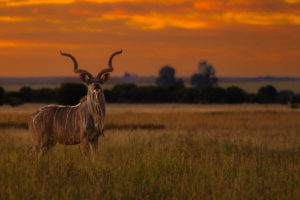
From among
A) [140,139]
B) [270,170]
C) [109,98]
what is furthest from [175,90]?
[270,170]

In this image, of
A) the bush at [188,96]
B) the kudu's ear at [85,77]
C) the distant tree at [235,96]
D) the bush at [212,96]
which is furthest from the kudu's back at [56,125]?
the distant tree at [235,96]

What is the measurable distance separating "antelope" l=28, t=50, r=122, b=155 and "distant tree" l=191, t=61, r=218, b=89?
142m

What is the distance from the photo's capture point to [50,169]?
948 centimetres

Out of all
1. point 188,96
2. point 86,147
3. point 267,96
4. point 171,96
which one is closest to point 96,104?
point 86,147

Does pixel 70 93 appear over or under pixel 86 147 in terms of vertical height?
over

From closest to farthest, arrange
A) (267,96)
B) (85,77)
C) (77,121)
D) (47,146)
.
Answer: (85,77), (77,121), (47,146), (267,96)

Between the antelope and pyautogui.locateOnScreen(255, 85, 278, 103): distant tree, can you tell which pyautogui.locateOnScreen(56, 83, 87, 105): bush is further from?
the antelope

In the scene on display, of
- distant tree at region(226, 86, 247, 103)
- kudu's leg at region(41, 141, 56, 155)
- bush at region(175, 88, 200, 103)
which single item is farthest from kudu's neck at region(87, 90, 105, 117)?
distant tree at region(226, 86, 247, 103)

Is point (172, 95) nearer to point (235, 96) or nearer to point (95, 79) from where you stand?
point (235, 96)

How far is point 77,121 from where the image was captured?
1184 cm

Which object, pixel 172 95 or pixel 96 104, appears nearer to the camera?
pixel 96 104

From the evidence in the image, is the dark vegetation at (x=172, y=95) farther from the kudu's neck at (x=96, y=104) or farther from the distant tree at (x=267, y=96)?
the kudu's neck at (x=96, y=104)

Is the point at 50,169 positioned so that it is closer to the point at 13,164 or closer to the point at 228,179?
the point at 13,164

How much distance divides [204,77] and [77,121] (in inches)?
5860
